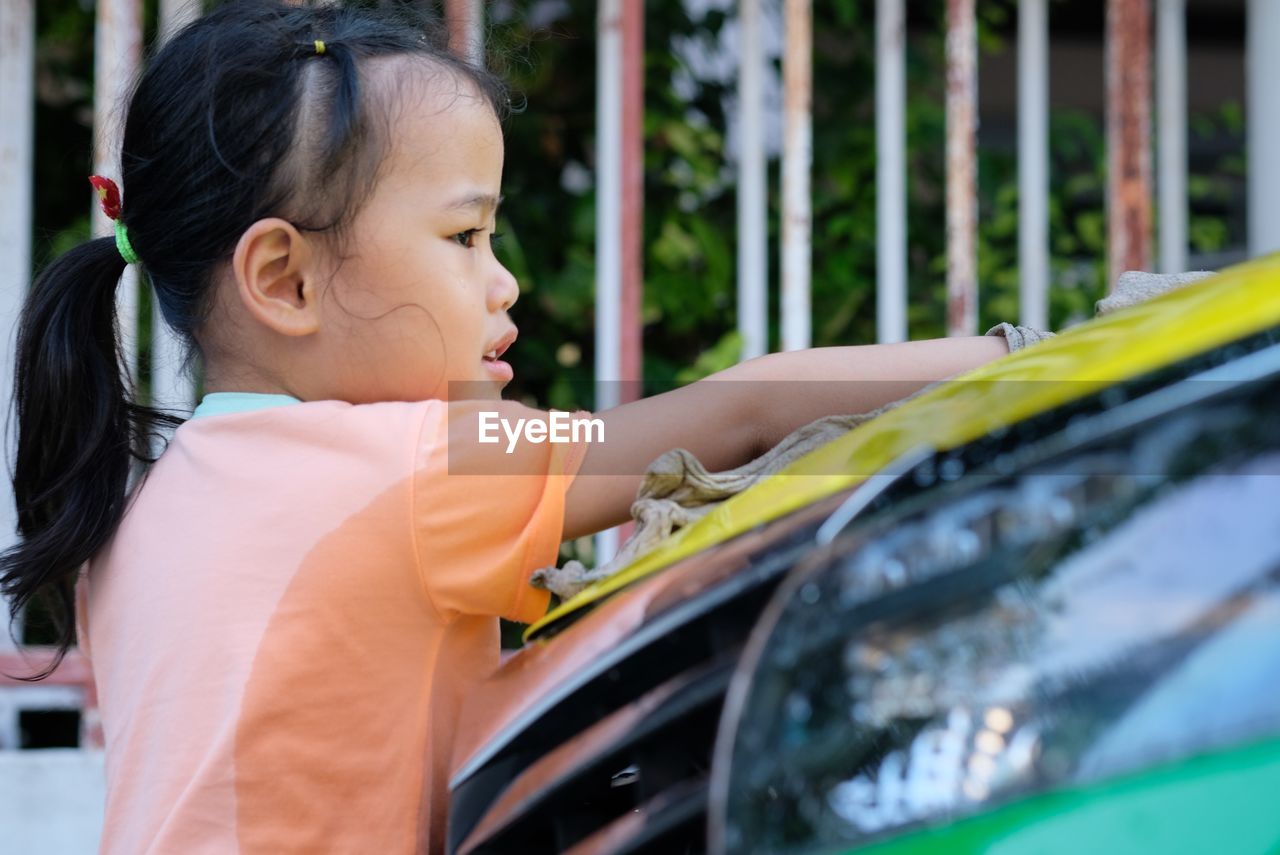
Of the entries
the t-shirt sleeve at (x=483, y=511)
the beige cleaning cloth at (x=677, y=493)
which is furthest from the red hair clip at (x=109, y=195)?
the beige cleaning cloth at (x=677, y=493)

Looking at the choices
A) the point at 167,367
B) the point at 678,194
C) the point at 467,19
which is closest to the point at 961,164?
the point at 678,194

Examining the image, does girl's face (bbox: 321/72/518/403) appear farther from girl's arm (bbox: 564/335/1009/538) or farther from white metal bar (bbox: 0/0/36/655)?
white metal bar (bbox: 0/0/36/655)

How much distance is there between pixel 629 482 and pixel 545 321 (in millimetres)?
2449

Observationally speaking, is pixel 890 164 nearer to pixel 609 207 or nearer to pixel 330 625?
pixel 609 207

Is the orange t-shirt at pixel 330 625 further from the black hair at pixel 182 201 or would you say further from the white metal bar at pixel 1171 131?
the white metal bar at pixel 1171 131

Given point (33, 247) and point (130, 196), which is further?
point (33, 247)

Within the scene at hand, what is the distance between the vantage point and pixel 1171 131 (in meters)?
3.75

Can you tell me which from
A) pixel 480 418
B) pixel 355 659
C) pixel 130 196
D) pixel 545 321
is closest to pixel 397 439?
pixel 480 418

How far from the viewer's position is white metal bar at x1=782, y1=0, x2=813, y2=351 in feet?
10.5

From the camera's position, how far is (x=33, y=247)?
10.9 ft

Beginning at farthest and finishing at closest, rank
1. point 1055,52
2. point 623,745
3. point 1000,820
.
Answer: point 1055,52
point 623,745
point 1000,820

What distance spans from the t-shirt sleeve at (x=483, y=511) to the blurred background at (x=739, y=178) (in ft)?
6.30

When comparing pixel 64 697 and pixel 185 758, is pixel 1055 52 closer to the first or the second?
pixel 64 697

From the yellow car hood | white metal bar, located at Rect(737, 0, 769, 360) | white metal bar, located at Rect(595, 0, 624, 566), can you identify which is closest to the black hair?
the yellow car hood
